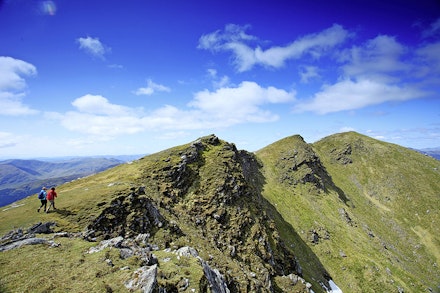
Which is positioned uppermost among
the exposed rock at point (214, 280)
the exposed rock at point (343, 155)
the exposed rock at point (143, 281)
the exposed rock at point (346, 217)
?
the exposed rock at point (343, 155)

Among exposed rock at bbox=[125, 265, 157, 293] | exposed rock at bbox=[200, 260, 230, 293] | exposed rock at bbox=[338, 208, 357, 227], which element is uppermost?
exposed rock at bbox=[125, 265, 157, 293]

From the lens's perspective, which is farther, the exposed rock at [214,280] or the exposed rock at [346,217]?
the exposed rock at [346,217]

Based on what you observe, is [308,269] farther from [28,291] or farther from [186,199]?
[28,291]

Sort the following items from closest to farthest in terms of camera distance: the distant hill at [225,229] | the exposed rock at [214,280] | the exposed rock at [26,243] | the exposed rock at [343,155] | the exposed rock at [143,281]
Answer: the exposed rock at [143,281] < the distant hill at [225,229] < the exposed rock at [26,243] < the exposed rock at [214,280] < the exposed rock at [343,155]

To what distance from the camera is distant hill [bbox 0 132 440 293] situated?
847 inches

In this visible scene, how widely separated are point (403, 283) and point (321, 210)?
35.3 m

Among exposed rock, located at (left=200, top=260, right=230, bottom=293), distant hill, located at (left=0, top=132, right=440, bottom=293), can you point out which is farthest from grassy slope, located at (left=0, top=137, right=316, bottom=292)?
exposed rock, located at (left=200, top=260, right=230, bottom=293)

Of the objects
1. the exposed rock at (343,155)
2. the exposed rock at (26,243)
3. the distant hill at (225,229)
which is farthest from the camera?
the exposed rock at (343,155)

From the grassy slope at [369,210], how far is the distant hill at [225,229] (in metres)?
0.57

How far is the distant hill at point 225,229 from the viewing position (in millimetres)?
21516

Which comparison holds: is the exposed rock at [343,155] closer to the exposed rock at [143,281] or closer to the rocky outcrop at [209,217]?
the rocky outcrop at [209,217]

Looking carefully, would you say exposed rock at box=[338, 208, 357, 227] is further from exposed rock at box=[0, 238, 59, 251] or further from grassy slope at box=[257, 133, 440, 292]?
exposed rock at box=[0, 238, 59, 251]

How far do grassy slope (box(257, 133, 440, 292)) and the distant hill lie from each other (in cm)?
57

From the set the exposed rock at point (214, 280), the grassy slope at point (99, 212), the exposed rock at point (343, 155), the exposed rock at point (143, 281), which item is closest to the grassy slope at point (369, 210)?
the exposed rock at point (343, 155)
